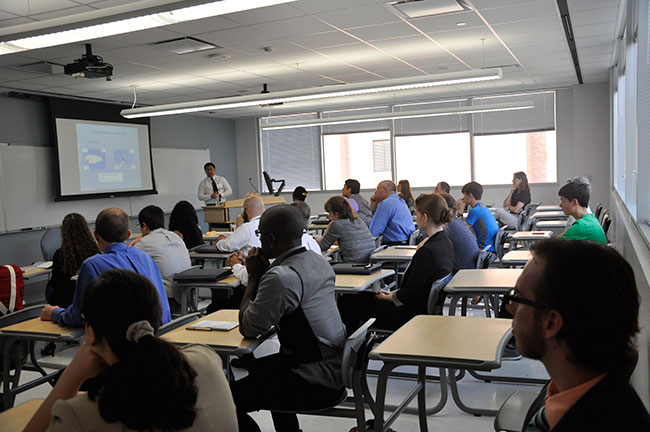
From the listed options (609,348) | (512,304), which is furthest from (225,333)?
(609,348)

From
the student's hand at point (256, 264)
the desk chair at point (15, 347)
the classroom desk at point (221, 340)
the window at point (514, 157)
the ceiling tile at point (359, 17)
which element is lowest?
the desk chair at point (15, 347)

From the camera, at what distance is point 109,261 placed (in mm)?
2998

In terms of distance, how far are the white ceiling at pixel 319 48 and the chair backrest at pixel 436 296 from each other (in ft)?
9.25

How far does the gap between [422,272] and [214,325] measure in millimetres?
1289

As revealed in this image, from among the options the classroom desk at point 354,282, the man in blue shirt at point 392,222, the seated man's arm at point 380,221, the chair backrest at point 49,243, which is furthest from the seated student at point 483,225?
the chair backrest at point 49,243

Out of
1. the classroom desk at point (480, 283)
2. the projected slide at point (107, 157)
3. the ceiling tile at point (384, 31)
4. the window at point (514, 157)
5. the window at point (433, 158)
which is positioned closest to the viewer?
the classroom desk at point (480, 283)

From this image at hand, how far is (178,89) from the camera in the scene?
9117 mm

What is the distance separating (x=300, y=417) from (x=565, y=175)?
9287 mm

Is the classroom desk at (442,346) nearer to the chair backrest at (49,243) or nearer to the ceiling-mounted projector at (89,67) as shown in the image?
the ceiling-mounted projector at (89,67)

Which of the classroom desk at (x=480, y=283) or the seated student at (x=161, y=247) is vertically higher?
the seated student at (x=161, y=247)

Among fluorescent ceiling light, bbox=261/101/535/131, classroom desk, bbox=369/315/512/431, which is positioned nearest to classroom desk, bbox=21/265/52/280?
classroom desk, bbox=369/315/512/431

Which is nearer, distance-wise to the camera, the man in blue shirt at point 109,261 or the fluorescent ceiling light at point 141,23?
the man in blue shirt at point 109,261

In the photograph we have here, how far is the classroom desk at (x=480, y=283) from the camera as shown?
131 inches

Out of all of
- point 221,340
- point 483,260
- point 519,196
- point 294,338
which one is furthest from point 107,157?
point 294,338
